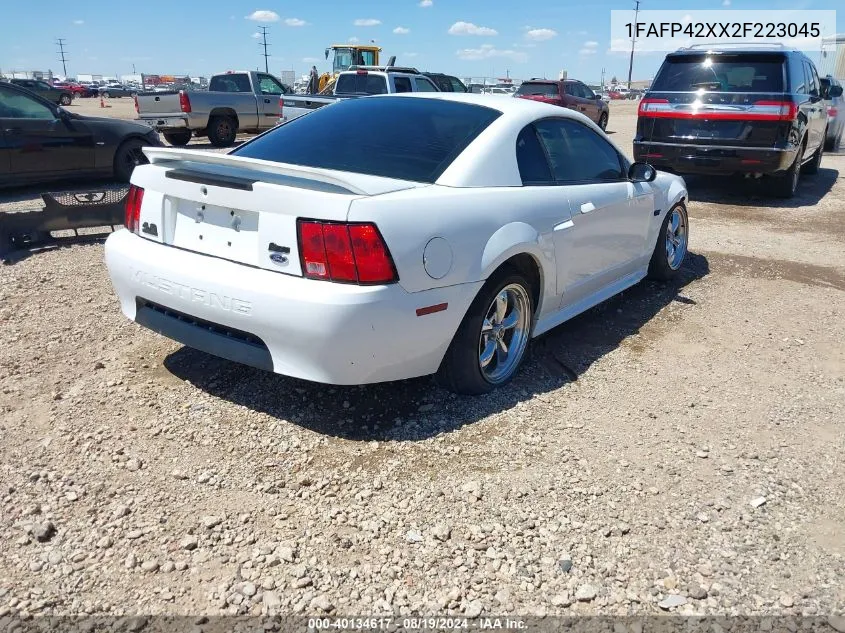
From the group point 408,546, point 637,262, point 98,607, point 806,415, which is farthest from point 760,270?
point 98,607

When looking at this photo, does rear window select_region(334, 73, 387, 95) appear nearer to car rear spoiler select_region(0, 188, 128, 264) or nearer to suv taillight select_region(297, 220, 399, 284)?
car rear spoiler select_region(0, 188, 128, 264)

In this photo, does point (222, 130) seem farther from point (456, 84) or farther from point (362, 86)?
point (456, 84)

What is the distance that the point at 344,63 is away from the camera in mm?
27891

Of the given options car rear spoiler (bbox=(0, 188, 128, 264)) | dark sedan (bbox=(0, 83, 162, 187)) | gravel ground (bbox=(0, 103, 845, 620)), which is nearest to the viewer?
gravel ground (bbox=(0, 103, 845, 620))

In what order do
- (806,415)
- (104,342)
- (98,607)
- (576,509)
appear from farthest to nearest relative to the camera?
(104,342) < (806,415) < (576,509) < (98,607)

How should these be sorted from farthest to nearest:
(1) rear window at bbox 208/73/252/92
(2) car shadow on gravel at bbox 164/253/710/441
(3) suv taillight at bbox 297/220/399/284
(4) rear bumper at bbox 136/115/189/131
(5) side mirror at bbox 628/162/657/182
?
(1) rear window at bbox 208/73/252/92 → (4) rear bumper at bbox 136/115/189/131 → (5) side mirror at bbox 628/162/657/182 → (2) car shadow on gravel at bbox 164/253/710/441 → (3) suv taillight at bbox 297/220/399/284

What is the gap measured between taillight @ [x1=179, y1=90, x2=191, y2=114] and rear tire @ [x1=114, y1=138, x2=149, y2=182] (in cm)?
547

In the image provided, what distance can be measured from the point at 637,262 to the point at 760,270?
6.75 feet

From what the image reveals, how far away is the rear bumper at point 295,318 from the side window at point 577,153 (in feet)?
4.00

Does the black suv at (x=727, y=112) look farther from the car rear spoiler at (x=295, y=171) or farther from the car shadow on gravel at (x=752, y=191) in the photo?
the car rear spoiler at (x=295, y=171)

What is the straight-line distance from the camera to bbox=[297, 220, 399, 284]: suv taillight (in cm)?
271

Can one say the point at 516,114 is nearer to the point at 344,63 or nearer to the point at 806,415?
the point at 806,415

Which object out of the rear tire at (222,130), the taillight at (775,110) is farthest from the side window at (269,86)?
the taillight at (775,110)

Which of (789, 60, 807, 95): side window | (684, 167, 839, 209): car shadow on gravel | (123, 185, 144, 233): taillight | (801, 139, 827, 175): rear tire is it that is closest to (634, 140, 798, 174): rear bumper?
(789, 60, 807, 95): side window
